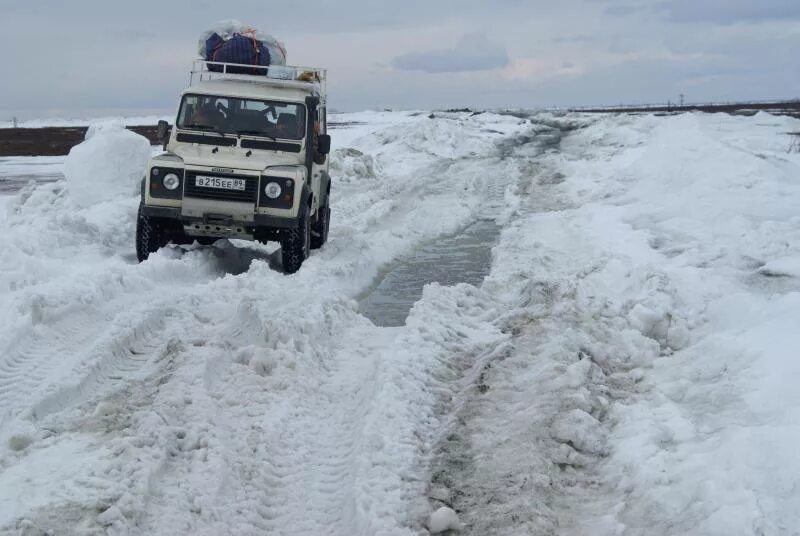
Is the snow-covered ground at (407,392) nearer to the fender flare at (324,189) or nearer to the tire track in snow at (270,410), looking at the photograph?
the tire track in snow at (270,410)

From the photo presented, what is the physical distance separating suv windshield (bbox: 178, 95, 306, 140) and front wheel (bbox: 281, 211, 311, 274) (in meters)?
1.31

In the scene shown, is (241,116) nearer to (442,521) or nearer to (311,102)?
(311,102)

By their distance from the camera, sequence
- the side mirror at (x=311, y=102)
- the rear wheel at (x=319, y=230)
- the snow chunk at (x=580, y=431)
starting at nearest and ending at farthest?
the snow chunk at (x=580, y=431), the side mirror at (x=311, y=102), the rear wheel at (x=319, y=230)

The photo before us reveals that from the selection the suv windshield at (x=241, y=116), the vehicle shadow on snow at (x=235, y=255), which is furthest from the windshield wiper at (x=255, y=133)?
the vehicle shadow on snow at (x=235, y=255)

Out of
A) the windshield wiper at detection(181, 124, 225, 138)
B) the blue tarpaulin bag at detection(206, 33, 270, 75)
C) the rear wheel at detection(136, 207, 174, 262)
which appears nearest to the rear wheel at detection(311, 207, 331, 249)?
the windshield wiper at detection(181, 124, 225, 138)

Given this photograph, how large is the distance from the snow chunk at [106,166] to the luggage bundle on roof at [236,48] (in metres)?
3.23

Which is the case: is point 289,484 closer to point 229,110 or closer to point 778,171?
point 229,110

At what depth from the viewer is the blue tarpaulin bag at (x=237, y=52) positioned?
475 inches

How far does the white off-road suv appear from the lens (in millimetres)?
9578

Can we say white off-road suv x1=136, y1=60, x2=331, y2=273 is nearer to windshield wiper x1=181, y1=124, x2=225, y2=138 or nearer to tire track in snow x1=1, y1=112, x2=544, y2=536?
windshield wiper x1=181, y1=124, x2=225, y2=138

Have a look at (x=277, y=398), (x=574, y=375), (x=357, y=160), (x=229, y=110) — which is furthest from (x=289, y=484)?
(x=357, y=160)

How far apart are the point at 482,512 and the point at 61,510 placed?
83.3 inches

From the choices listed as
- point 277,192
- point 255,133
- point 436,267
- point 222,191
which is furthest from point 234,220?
point 436,267

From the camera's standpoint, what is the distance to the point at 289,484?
15.0 feet
